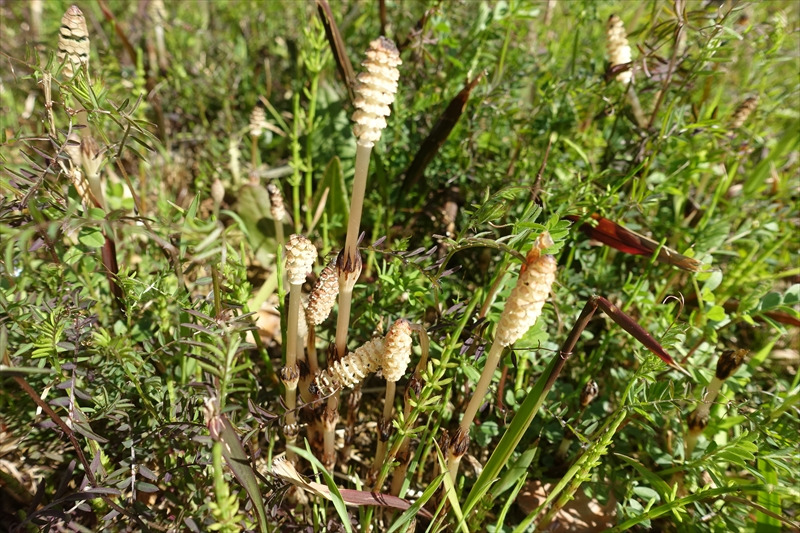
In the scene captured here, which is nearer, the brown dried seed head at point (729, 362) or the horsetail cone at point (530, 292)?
the horsetail cone at point (530, 292)

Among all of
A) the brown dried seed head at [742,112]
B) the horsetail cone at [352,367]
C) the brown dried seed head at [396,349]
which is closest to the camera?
the brown dried seed head at [396,349]

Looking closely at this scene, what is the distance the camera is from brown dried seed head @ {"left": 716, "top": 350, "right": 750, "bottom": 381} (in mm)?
1425

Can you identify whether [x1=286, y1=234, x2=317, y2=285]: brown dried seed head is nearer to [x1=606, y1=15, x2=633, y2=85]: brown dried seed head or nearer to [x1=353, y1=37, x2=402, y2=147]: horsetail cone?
[x1=353, y1=37, x2=402, y2=147]: horsetail cone

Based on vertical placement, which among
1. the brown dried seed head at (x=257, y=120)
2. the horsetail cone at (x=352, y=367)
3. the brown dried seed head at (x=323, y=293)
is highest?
the brown dried seed head at (x=257, y=120)

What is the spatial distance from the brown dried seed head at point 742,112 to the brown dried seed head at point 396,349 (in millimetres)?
1619

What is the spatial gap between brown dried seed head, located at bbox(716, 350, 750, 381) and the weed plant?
0.07m

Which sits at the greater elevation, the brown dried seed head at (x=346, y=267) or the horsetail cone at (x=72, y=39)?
the horsetail cone at (x=72, y=39)

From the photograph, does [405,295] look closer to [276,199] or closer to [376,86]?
[276,199]

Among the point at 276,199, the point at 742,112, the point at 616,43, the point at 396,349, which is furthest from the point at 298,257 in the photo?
the point at 742,112

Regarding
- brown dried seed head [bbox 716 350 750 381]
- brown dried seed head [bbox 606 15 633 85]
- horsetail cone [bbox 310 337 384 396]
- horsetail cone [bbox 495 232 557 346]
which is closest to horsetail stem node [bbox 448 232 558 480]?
horsetail cone [bbox 495 232 557 346]

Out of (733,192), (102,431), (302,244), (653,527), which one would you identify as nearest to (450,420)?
(653,527)

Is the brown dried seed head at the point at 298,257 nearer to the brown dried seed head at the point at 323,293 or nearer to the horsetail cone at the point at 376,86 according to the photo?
the brown dried seed head at the point at 323,293

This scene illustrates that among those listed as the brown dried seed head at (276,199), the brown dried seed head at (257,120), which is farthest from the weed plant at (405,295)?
the brown dried seed head at (257,120)

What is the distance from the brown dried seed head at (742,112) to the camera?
209cm
